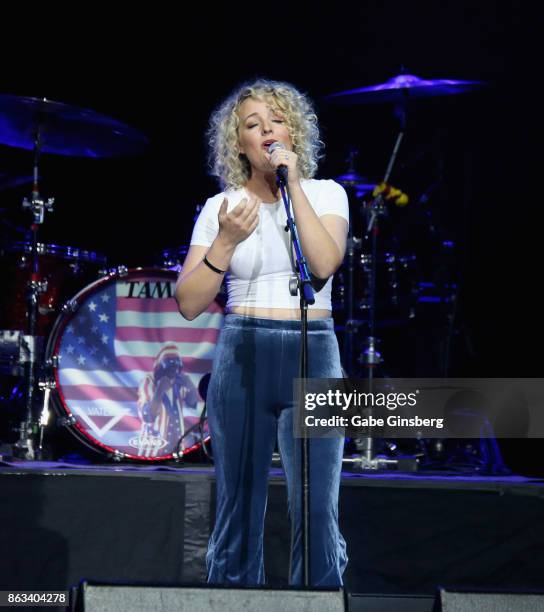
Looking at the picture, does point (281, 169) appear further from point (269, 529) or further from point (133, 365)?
point (133, 365)

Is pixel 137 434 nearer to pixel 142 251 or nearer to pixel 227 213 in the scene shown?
pixel 142 251

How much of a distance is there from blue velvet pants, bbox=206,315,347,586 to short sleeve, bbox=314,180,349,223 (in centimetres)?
33

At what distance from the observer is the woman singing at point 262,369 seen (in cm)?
281

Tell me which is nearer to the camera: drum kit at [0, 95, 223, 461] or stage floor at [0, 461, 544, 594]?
stage floor at [0, 461, 544, 594]

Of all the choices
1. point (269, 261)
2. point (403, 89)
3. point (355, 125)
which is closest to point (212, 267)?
point (269, 261)

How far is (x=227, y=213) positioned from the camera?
101 inches

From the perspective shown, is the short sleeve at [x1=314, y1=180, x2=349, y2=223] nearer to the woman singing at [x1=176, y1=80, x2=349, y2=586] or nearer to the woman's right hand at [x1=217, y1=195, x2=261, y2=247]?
the woman singing at [x1=176, y1=80, x2=349, y2=586]

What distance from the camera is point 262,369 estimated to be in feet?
9.25

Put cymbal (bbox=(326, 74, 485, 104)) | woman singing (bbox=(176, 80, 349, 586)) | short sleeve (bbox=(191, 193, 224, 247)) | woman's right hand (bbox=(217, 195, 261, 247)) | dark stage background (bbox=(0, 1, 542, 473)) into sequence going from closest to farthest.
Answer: woman's right hand (bbox=(217, 195, 261, 247)) < woman singing (bbox=(176, 80, 349, 586)) < short sleeve (bbox=(191, 193, 224, 247)) < cymbal (bbox=(326, 74, 485, 104)) < dark stage background (bbox=(0, 1, 542, 473))

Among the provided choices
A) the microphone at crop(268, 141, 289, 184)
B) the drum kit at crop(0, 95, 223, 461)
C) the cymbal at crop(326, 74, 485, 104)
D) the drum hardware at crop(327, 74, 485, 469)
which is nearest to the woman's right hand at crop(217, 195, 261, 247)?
the microphone at crop(268, 141, 289, 184)

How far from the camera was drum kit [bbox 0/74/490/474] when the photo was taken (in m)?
5.01

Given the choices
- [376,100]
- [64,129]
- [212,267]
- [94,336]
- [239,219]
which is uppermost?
[376,100]

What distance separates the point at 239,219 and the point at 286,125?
55 cm

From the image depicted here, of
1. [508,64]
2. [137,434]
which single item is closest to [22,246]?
[137,434]
